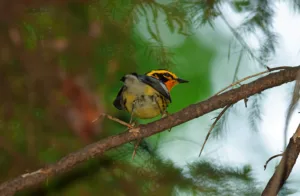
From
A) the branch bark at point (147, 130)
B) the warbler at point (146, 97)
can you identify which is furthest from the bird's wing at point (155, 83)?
the branch bark at point (147, 130)

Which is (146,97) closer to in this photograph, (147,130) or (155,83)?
(155,83)

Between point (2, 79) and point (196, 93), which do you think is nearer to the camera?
point (2, 79)

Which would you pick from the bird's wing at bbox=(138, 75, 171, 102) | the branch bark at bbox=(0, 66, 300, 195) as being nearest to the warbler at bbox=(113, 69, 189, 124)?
the bird's wing at bbox=(138, 75, 171, 102)

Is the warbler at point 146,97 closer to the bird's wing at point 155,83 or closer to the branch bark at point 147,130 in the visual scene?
the bird's wing at point 155,83

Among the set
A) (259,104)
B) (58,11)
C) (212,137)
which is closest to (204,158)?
Result: (212,137)

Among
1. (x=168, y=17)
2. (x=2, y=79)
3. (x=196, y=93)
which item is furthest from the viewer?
(x=196, y=93)

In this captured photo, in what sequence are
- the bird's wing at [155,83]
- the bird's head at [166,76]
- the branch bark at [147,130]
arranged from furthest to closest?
1. the bird's head at [166,76]
2. the bird's wing at [155,83]
3. the branch bark at [147,130]

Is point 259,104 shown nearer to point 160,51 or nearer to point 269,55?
point 269,55

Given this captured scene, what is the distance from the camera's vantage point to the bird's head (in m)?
1.36

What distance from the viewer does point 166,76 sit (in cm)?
142

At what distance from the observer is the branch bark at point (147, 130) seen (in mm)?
993

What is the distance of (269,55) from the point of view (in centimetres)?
135

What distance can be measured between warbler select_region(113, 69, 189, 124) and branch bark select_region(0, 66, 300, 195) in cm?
19

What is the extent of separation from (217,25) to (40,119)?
47 cm
